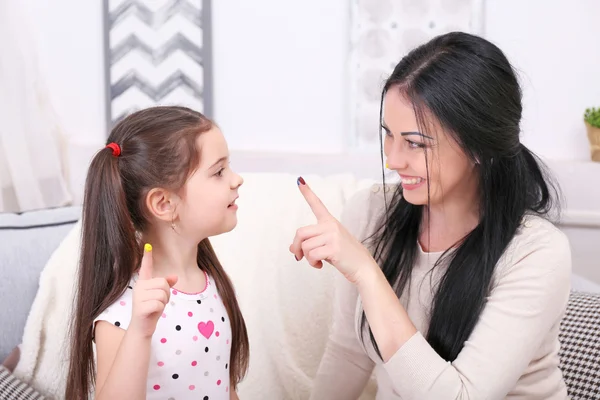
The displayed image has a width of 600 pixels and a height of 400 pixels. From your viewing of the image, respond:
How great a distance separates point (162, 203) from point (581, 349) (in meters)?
0.93

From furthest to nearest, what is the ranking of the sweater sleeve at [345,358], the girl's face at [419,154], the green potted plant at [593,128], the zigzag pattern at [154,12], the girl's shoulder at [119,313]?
the zigzag pattern at [154,12] → the green potted plant at [593,128] → the sweater sleeve at [345,358] → the girl's face at [419,154] → the girl's shoulder at [119,313]

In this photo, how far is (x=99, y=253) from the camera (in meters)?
1.13

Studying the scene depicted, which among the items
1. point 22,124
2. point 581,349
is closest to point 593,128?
point 581,349

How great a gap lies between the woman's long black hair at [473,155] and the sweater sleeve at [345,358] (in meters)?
0.11

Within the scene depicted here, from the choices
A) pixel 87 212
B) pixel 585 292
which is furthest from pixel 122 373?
pixel 585 292

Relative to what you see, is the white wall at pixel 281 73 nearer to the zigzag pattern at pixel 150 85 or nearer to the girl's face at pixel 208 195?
the zigzag pattern at pixel 150 85

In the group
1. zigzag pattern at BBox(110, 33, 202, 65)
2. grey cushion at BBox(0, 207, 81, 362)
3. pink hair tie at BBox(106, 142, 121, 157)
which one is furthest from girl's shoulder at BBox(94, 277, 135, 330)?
zigzag pattern at BBox(110, 33, 202, 65)

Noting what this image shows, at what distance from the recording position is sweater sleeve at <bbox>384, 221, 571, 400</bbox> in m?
1.13

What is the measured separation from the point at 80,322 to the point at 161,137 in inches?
12.7

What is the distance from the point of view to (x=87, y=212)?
3.73 feet

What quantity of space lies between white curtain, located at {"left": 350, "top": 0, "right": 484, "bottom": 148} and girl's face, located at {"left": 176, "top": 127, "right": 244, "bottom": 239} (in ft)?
4.23

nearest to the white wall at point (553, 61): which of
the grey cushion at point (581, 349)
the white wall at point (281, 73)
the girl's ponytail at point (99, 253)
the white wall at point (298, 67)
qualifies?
the white wall at point (298, 67)

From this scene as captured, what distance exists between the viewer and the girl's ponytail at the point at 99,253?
3.64ft

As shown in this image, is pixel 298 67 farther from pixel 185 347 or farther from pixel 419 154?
pixel 185 347
